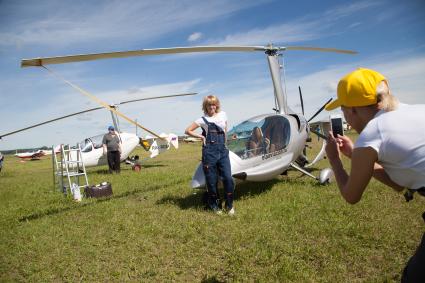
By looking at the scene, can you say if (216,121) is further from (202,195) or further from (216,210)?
(202,195)

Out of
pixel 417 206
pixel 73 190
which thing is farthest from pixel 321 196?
pixel 73 190

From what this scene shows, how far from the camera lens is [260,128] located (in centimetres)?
750

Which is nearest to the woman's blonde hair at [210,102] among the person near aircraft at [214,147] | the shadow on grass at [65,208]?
the person near aircraft at [214,147]

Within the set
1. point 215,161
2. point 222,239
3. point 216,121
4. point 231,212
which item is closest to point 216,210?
point 231,212

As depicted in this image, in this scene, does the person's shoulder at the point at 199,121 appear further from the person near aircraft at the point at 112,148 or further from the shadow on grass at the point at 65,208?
the person near aircraft at the point at 112,148

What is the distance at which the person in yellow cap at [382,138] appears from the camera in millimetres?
1624

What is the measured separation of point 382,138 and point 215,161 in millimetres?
4438

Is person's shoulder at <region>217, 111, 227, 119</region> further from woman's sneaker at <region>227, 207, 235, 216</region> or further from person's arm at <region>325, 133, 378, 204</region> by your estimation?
person's arm at <region>325, 133, 378, 204</region>

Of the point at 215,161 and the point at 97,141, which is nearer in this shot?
the point at 215,161

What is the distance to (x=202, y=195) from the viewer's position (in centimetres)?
713

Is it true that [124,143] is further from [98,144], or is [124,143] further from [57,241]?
[57,241]

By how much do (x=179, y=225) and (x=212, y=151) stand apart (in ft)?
4.53

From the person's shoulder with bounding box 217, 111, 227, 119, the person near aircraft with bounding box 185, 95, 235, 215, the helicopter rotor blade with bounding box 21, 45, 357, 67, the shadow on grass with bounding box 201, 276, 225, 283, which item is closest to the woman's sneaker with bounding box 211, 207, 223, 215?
the person near aircraft with bounding box 185, 95, 235, 215

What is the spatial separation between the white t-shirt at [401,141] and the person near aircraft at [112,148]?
13417mm
